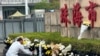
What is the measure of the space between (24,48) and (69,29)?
166 centimetres

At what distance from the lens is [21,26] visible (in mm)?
28000

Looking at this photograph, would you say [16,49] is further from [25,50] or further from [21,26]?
[21,26]

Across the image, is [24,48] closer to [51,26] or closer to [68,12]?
[68,12]

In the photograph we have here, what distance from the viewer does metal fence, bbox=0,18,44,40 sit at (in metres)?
27.2

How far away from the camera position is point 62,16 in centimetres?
1438

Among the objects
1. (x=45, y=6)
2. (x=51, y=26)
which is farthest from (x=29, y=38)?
(x=45, y=6)

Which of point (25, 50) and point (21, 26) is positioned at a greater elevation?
point (25, 50)

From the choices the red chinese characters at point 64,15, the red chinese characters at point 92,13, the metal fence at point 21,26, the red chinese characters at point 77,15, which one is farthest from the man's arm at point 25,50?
the metal fence at point 21,26

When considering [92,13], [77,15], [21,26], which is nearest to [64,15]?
[77,15]

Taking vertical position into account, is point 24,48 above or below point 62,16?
below

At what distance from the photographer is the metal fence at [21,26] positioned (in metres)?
27.2

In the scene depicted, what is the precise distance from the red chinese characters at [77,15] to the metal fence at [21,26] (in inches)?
526

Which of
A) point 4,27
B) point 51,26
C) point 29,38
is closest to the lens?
point 29,38

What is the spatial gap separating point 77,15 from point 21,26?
49.7ft
